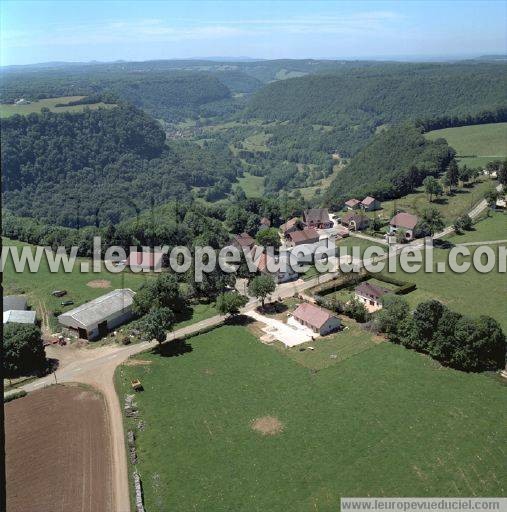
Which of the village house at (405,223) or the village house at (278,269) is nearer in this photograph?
the village house at (278,269)

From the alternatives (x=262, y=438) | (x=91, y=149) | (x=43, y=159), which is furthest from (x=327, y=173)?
(x=262, y=438)

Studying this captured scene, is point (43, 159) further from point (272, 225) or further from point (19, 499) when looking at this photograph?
point (19, 499)

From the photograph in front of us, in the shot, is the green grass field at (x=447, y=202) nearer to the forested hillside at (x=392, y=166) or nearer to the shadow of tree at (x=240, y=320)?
the forested hillside at (x=392, y=166)

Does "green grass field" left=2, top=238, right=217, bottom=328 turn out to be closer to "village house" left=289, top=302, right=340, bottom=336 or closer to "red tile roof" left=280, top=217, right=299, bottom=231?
"village house" left=289, top=302, right=340, bottom=336

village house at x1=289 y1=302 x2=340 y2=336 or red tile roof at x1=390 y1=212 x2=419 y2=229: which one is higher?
red tile roof at x1=390 y1=212 x2=419 y2=229

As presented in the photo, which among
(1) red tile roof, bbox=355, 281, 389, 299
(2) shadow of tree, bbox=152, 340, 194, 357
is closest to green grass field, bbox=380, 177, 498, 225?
(1) red tile roof, bbox=355, 281, 389, 299

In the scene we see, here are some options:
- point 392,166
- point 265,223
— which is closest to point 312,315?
point 265,223

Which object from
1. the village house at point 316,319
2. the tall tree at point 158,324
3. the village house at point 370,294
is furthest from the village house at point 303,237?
the tall tree at point 158,324
